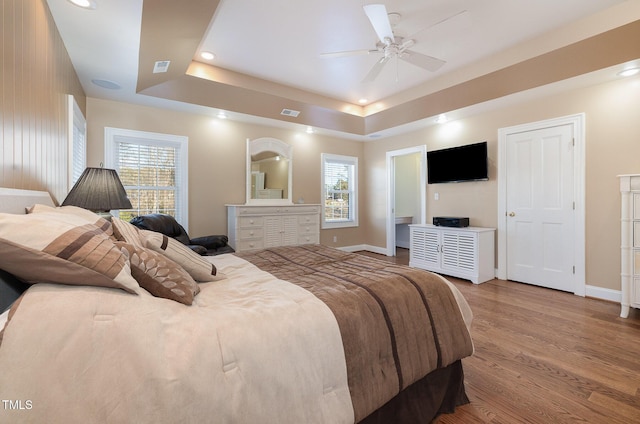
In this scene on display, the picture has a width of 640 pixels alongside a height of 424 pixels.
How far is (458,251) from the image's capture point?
13.8 feet

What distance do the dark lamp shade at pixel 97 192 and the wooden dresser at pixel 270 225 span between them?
209cm

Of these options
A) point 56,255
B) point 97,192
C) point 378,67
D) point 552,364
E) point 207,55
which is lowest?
point 552,364

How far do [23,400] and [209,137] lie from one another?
436 cm

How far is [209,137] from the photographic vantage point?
4.50 metres

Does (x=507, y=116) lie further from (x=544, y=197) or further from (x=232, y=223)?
(x=232, y=223)

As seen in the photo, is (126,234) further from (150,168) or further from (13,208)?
(150,168)

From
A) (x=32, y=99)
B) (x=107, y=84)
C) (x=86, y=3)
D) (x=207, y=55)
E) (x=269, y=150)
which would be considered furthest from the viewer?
(x=269, y=150)

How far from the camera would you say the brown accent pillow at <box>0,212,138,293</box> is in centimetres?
76

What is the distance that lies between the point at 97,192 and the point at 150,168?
217 centimetres

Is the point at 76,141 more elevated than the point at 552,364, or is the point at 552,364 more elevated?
the point at 76,141

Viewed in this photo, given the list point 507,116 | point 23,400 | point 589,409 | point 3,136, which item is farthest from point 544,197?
point 3,136

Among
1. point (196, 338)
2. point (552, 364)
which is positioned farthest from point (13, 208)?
point (552, 364)

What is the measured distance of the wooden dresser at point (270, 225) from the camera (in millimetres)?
4375

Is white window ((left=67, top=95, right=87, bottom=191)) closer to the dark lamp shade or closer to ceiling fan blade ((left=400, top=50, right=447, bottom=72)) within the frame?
the dark lamp shade
